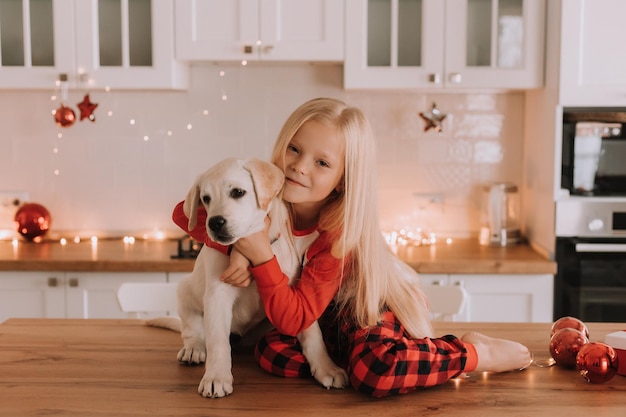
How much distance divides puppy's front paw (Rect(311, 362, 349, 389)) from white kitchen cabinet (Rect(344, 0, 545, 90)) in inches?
69.1

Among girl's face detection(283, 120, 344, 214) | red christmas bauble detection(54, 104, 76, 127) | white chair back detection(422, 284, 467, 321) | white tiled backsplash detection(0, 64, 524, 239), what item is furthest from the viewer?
white tiled backsplash detection(0, 64, 524, 239)

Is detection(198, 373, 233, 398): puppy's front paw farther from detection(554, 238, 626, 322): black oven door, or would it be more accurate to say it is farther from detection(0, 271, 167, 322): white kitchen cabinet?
detection(554, 238, 626, 322): black oven door

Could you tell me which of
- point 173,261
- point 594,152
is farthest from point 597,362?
point 173,261

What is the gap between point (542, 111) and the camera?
9.81 ft

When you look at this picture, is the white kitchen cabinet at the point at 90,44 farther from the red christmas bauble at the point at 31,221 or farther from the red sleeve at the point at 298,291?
the red sleeve at the point at 298,291

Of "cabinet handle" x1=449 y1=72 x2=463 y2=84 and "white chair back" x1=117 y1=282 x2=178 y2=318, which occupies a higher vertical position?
"cabinet handle" x1=449 y1=72 x2=463 y2=84

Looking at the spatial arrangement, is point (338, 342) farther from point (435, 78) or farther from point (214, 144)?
point (214, 144)

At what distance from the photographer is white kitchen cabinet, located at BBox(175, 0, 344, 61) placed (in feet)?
9.55

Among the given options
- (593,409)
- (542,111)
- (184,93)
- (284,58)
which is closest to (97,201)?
(184,93)

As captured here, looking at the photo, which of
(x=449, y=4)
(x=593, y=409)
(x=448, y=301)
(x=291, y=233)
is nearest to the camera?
(x=593, y=409)

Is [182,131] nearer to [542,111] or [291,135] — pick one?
[542,111]

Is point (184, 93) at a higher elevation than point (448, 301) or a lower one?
higher

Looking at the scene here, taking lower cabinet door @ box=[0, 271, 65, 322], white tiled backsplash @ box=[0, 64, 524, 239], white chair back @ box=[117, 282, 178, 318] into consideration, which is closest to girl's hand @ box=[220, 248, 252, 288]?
white chair back @ box=[117, 282, 178, 318]

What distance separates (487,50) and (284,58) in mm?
795
